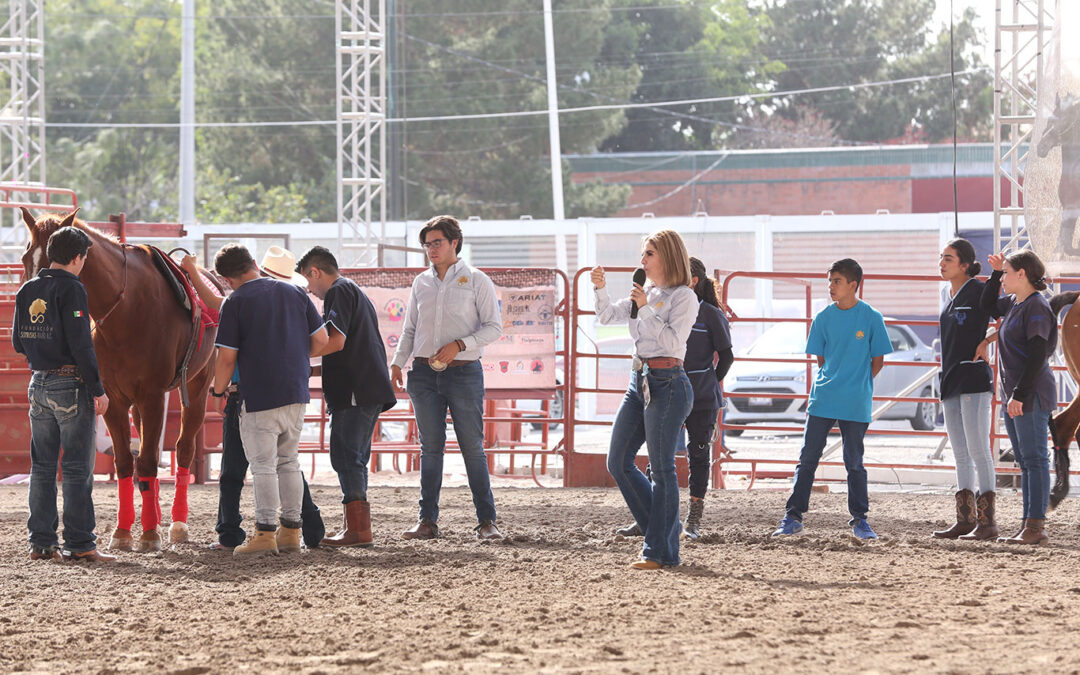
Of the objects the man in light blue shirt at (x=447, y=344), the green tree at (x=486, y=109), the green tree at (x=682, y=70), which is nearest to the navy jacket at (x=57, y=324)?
the man in light blue shirt at (x=447, y=344)

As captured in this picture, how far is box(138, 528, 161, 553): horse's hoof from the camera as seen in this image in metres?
7.09

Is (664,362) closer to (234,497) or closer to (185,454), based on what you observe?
(234,497)

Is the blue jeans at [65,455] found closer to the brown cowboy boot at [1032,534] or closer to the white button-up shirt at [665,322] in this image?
the white button-up shirt at [665,322]

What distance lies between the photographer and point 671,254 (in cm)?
615

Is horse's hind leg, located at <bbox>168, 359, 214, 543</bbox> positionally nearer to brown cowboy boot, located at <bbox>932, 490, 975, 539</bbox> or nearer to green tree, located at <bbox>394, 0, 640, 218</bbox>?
brown cowboy boot, located at <bbox>932, 490, 975, 539</bbox>

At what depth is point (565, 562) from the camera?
663 cm

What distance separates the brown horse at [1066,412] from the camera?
25.5 feet

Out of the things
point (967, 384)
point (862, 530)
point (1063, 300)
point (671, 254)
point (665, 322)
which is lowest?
point (862, 530)

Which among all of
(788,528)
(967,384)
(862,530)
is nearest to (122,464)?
(788,528)

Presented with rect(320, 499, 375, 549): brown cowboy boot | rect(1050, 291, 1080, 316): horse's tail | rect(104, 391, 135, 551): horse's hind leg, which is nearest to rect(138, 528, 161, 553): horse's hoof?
rect(104, 391, 135, 551): horse's hind leg

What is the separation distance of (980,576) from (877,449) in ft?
34.3

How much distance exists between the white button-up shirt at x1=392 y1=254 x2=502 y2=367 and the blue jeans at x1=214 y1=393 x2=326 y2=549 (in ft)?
3.40

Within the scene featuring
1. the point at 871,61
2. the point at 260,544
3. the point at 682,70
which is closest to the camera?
the point at 260,544

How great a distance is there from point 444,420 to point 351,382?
2.09 feet
